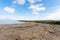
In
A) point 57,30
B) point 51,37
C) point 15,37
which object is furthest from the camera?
point 57,30

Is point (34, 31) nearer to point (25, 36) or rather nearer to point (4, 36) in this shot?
point (25, 36)

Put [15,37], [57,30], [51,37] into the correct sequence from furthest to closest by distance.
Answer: [57,30]
[51,37]
[15,37]

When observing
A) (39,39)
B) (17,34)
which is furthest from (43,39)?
(17,34)

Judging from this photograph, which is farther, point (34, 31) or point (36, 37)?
point (34, 31)

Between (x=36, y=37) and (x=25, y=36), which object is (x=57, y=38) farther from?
(x=25, y=36)

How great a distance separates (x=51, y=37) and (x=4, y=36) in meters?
0.79

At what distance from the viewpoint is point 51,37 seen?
6.94 feet

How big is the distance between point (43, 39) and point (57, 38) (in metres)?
0.29

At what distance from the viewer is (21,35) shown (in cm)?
200

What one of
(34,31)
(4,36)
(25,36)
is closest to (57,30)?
(34,31)

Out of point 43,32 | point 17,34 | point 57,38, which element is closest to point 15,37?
point 17,34

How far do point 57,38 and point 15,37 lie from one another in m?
0.75

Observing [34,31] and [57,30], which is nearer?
[34,31]

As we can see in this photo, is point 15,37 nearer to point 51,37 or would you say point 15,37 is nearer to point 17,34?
point 17,34
